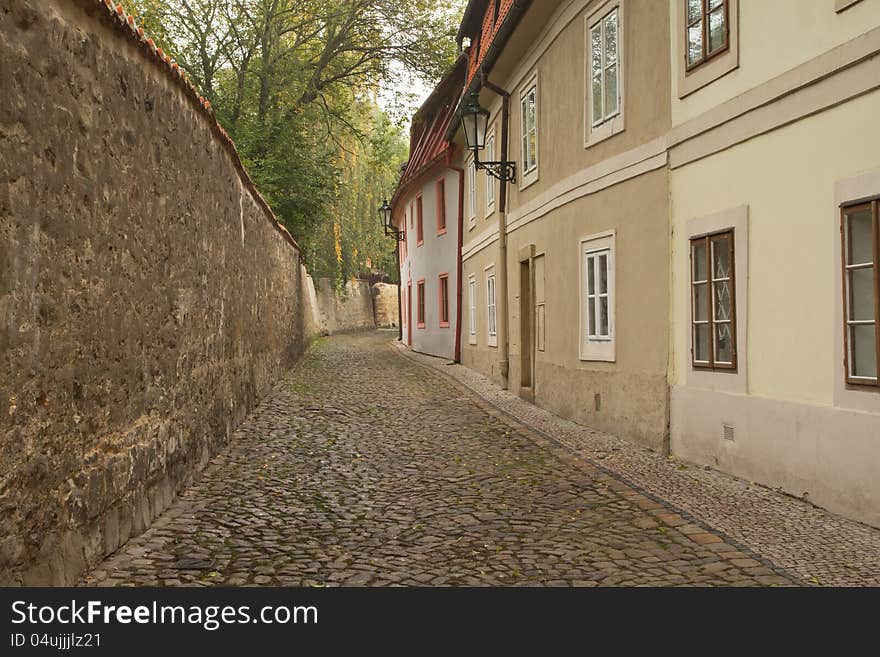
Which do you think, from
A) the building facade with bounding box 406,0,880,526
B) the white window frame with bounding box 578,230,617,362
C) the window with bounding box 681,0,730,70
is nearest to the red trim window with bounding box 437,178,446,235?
the building facade with bounding box 406,0,880,526

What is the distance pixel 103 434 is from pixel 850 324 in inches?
179

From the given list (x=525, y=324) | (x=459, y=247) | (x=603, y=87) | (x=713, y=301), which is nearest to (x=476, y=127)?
(x=525, y=324)

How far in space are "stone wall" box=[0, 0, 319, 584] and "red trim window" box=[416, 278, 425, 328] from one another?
18471mm

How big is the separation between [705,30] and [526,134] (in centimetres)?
609

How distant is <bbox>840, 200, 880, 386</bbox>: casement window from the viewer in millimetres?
5648

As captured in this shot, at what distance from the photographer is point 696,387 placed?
8.04m

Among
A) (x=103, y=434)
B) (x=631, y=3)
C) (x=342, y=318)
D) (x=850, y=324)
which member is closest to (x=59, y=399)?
(x=103, y=434)

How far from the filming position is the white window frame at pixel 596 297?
9.98 meters

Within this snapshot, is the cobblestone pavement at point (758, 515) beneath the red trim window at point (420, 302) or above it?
beneath

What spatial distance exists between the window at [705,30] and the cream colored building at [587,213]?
1.39 ft

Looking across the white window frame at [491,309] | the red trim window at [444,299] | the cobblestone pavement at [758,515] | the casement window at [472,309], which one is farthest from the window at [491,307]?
the cobblestone pavement at [758,515]

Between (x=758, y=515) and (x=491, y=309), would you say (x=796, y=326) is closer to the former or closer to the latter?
(x=758, y=515)

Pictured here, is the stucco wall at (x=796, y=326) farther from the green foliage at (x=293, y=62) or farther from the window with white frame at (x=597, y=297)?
the green foliage at (x=293, y=62)

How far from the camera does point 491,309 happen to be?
56.4 feet
